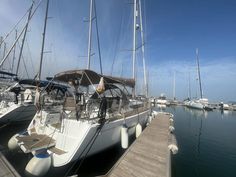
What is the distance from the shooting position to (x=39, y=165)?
4738 millimetres

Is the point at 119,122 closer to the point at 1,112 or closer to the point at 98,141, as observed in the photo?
the point at 98,141

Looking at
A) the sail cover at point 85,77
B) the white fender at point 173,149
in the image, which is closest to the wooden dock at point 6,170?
the sail cover at point 85,77

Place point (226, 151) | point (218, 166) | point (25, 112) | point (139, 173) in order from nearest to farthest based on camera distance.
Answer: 1. point (139, 173)
2. point (218, 166)
3. point (226, 151)
4. point (25, 112)

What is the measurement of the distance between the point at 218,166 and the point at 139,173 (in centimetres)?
574

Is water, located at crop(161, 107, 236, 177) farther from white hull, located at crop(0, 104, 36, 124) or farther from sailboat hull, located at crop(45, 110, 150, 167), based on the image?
white hull, located at crop(0, 104, 36, 124)

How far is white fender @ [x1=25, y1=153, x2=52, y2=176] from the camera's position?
4.68 metres

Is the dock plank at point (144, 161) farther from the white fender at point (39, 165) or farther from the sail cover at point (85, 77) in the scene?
the sail cover at point (85, 77)

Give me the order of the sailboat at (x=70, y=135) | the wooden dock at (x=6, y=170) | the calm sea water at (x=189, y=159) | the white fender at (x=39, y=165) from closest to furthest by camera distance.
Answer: the wooden dock at (x=6, y=170)
the white fender at (x=39, y=165)
the sailboat at (x=70, y=135)
the calm sea water at (x=189, y=159)

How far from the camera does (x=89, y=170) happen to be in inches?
238

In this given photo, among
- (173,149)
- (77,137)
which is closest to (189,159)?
(173,149)

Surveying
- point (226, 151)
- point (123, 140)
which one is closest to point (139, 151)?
point (123, 140)

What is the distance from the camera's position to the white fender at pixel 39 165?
184 inches

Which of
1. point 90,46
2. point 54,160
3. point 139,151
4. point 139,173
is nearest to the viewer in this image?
point 139,173

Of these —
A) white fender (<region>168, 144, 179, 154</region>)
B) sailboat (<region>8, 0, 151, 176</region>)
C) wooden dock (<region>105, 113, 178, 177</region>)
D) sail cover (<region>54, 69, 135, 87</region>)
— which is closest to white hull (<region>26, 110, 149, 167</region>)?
sailboat (<region>8, 0, 151, 176</region>)
